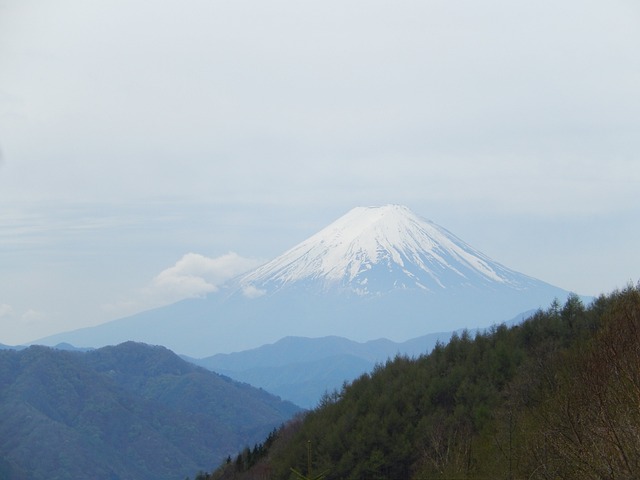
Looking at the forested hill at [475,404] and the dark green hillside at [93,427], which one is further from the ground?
the forested hill at [475,404]

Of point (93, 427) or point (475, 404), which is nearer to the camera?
point (475, 404)

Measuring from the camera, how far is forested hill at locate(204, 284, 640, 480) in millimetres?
18359

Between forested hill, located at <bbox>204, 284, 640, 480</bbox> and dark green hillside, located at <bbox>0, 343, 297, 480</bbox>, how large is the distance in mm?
103478

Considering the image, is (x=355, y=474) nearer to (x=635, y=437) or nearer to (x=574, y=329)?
(x=574, y=329)

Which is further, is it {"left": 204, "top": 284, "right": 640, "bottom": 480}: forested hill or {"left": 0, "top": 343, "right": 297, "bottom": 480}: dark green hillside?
{"left": 0, "top": 343, "right": 297, "bottom": 480}: dark green hillside

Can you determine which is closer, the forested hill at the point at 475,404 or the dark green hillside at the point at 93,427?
the forested hill at the point at 475,404

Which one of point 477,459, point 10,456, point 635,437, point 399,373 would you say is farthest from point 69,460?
point 635,437

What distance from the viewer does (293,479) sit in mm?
36844

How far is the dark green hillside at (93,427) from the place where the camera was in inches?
5787

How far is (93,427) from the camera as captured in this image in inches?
6619

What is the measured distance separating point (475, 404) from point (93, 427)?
14360 cm

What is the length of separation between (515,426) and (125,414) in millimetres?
162739

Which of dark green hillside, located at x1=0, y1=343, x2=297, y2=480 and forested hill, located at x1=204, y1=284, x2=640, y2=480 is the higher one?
forested hill, located at x1=204, y1=284, x2=640, y2=480

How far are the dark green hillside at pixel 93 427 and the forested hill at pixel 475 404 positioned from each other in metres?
103
